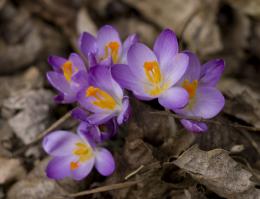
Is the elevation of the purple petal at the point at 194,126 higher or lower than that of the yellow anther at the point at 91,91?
lower

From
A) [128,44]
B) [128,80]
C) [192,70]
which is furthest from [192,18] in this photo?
[128,80]

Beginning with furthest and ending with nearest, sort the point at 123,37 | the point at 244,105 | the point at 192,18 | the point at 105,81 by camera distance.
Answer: the point at 123,37, the point at 192,18, the point at 244,105, the point at 105,81

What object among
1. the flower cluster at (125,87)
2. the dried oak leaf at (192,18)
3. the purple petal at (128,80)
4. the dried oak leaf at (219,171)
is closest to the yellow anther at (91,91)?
the flower cluster at (125,87)

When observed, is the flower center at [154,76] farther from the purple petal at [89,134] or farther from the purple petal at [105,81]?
the purple petal at [89,134]

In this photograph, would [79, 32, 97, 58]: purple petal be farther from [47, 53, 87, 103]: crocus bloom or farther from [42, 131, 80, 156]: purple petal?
[42, 131, 80, 156]: purple petal

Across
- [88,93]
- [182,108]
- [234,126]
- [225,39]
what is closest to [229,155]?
[234,126]

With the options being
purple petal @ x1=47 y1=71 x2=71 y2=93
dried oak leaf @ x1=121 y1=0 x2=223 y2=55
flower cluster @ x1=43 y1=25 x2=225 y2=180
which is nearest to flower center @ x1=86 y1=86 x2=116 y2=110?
flower cluster @ x1=43 y1=25 x2=225 y2=180

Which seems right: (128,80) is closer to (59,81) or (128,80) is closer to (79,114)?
(79,114)
